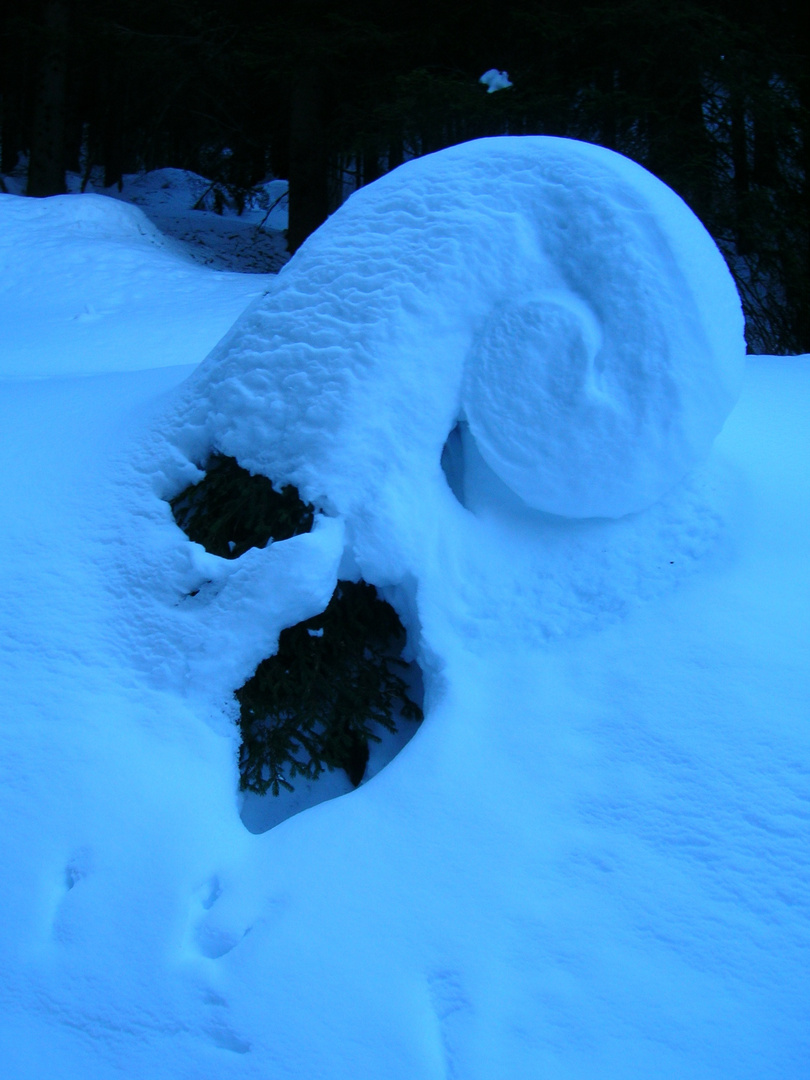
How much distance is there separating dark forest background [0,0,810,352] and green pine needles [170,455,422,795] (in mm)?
6388

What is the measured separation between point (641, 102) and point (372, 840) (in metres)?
7.60

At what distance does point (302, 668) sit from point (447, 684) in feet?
1.41

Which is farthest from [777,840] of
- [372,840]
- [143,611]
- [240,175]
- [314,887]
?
[240,175]

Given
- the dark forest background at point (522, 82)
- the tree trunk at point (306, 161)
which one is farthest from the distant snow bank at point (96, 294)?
the dark forest background at point (522, 82)

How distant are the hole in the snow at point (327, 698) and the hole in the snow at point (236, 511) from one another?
27cm

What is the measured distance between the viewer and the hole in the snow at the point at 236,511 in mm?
2549

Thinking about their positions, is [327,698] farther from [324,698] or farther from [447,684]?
[447,684]

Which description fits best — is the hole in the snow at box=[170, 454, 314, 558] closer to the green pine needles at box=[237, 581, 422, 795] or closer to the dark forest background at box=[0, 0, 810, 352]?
the green pine needles at box=[237, 581, 422, 795]

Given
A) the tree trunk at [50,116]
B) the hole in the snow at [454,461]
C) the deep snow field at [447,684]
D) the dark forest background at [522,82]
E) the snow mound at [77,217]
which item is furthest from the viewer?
the tree trunk at [50,116]

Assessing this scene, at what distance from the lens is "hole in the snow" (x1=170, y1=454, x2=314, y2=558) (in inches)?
100

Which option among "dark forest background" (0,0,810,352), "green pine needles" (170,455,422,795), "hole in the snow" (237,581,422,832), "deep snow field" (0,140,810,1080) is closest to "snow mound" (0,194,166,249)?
"dark forest background" (0,0,810,352)

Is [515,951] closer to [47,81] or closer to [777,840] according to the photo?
[777,840]

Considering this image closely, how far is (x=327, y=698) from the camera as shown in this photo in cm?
245

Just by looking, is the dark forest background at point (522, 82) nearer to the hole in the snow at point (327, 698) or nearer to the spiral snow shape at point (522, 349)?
the spiral snow shape at point (522, 349)
